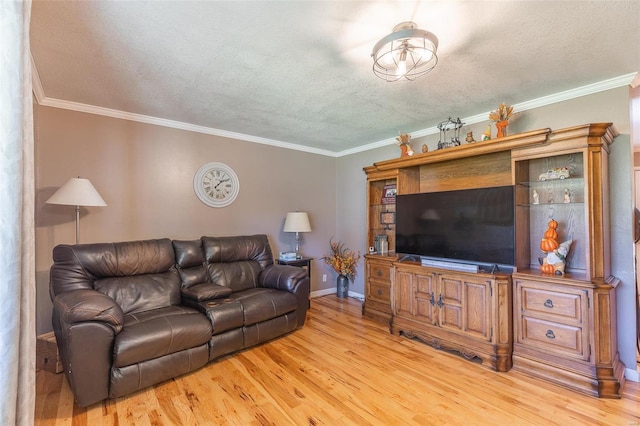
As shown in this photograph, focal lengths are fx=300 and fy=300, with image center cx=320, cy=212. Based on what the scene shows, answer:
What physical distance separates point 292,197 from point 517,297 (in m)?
3.14

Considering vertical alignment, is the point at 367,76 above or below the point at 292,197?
above

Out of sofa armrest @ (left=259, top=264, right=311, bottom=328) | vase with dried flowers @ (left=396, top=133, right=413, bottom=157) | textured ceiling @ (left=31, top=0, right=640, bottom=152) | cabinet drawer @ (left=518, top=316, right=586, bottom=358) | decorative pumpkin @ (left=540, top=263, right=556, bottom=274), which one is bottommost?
cabinet drawer @ (left=518, top=316, right=586, bottom=358)

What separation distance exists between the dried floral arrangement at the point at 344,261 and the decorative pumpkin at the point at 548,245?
255 cm

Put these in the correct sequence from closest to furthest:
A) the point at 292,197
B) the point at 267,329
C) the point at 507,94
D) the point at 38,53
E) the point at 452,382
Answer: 1. the point at 38,53
2. the point at 452,382
3. the point at 507,94
4. the point at 267,329
5. the point at 292,197

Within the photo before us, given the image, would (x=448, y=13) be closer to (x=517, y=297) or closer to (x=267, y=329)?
(x=517, y=297)

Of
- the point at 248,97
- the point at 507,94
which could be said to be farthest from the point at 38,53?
the point at 507,94

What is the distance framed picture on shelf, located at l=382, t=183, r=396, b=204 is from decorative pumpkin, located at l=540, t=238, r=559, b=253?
5.81ft

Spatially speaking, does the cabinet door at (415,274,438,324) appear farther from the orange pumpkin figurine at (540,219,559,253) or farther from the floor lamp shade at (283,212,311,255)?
the floor lamp shade at (283,212,311,255)

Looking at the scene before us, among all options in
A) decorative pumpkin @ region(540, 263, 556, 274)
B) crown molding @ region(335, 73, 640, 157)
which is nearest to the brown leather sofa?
decorative pumpkin @ region(540, 263, 556, 274)

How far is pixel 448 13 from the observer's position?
5.53 feet

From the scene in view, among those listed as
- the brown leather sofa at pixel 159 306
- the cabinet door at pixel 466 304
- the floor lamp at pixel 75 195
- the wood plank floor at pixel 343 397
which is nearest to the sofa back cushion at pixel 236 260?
the brown leather sofa at pixel 159 306

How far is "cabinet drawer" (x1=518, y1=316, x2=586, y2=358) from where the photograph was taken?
7.43ft

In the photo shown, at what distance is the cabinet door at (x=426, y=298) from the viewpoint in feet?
9.91

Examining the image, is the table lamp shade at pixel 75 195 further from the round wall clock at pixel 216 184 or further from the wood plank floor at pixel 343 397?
the wood plank floor at pixel 343 397
